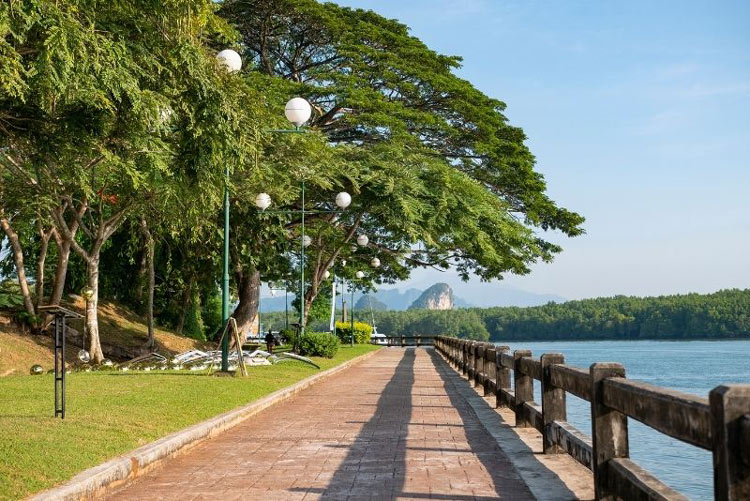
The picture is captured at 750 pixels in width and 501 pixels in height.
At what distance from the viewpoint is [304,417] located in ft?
45.7

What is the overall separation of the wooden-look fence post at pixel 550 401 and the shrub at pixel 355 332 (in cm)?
5664

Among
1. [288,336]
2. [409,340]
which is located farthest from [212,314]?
[409,340]

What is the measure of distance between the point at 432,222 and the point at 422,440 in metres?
22.0

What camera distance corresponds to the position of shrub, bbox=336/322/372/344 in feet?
220

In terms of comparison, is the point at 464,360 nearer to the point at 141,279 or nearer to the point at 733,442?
the point at 141,279

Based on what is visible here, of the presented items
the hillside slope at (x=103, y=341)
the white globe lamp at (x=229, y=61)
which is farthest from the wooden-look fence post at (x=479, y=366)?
the hillside slope at (x=103, y=341)

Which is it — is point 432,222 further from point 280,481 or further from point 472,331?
point 472,331

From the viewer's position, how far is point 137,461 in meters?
8.42

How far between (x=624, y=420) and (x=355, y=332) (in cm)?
6355

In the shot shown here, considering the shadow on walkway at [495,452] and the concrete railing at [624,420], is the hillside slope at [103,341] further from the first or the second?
the concrete railing at [624,420]

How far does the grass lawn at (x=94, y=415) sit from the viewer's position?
7742 millimetres

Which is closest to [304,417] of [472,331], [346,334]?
[346,334]

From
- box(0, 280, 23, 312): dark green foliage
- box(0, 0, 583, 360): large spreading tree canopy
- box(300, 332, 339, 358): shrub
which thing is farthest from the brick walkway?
box(0, 280, 23, 312): dark green foliage

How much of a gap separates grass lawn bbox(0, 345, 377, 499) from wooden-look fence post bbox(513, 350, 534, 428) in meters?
4.08
